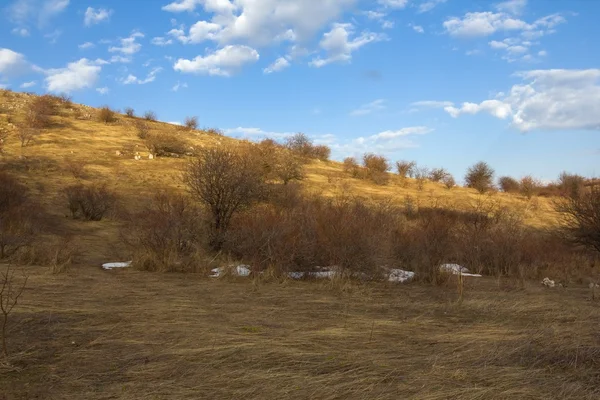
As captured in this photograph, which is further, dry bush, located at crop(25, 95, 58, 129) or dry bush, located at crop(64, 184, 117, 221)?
dry bush, located at crop(25, 95, 58, 129)

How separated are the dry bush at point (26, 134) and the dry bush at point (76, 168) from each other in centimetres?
449

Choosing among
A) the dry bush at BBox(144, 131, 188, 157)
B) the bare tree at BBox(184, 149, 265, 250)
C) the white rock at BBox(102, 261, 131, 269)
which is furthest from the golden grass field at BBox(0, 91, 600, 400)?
the dry bush at BBox(144, 131, 188, 157)

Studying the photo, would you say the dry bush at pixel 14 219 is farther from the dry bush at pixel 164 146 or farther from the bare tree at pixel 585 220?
the bare tree at pixel 585 220

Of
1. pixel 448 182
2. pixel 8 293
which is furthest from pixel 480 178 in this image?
pixel 8 293

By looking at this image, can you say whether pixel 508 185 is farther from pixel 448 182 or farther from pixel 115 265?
pixel 115 265

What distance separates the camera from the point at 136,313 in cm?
657

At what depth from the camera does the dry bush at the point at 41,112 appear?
33.8 meters

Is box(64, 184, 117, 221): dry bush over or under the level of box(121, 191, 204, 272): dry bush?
over

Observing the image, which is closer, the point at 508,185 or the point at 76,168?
the point at 76,168

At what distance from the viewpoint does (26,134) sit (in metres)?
29.7

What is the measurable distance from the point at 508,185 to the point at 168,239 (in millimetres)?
38150

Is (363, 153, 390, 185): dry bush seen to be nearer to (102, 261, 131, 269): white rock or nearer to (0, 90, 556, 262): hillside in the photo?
(0, 90, 556, 262): hillside

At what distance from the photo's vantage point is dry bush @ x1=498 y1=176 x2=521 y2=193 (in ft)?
136

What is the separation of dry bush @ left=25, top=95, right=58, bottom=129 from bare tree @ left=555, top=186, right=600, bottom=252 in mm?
32847
